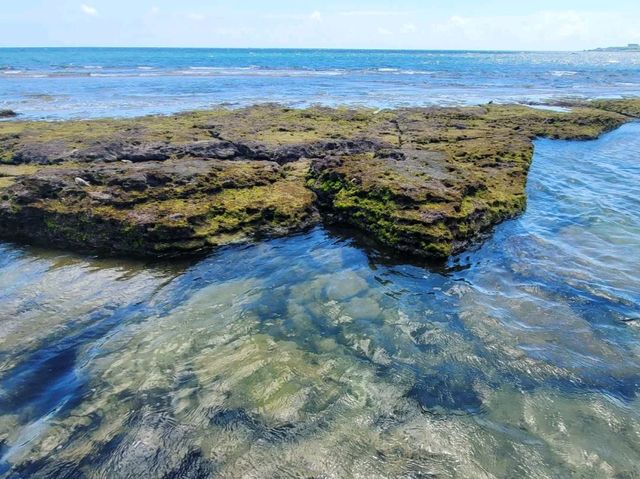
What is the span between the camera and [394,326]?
766 centimetres

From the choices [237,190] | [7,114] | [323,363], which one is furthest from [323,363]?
[7,114]

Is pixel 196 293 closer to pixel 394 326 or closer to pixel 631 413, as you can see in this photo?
pixel 394 326

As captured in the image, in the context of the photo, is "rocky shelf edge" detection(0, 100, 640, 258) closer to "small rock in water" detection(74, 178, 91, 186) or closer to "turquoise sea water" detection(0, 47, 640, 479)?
"small rock in water" detection(74, 178, 91, 186)

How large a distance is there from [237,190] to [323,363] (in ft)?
21.4

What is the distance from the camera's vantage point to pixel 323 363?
6.77m

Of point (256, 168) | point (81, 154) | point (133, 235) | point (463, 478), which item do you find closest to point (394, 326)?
point (463, 478)

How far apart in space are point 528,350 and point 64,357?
23.9ft

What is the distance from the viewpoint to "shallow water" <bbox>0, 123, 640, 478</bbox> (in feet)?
17.2

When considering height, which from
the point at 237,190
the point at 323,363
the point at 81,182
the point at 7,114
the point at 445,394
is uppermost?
the point at 81,182

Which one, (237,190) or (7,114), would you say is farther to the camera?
(7,114)

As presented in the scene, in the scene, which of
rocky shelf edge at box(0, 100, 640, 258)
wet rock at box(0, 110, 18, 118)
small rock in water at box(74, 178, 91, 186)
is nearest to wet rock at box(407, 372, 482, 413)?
rocky shelf edge at box(0, 100, 640, 258)

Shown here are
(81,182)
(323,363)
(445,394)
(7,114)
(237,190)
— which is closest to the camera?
(445,394)

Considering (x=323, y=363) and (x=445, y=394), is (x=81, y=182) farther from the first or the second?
(x=445, y=394)

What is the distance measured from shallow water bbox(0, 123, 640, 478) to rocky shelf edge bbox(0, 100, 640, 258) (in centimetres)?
70
